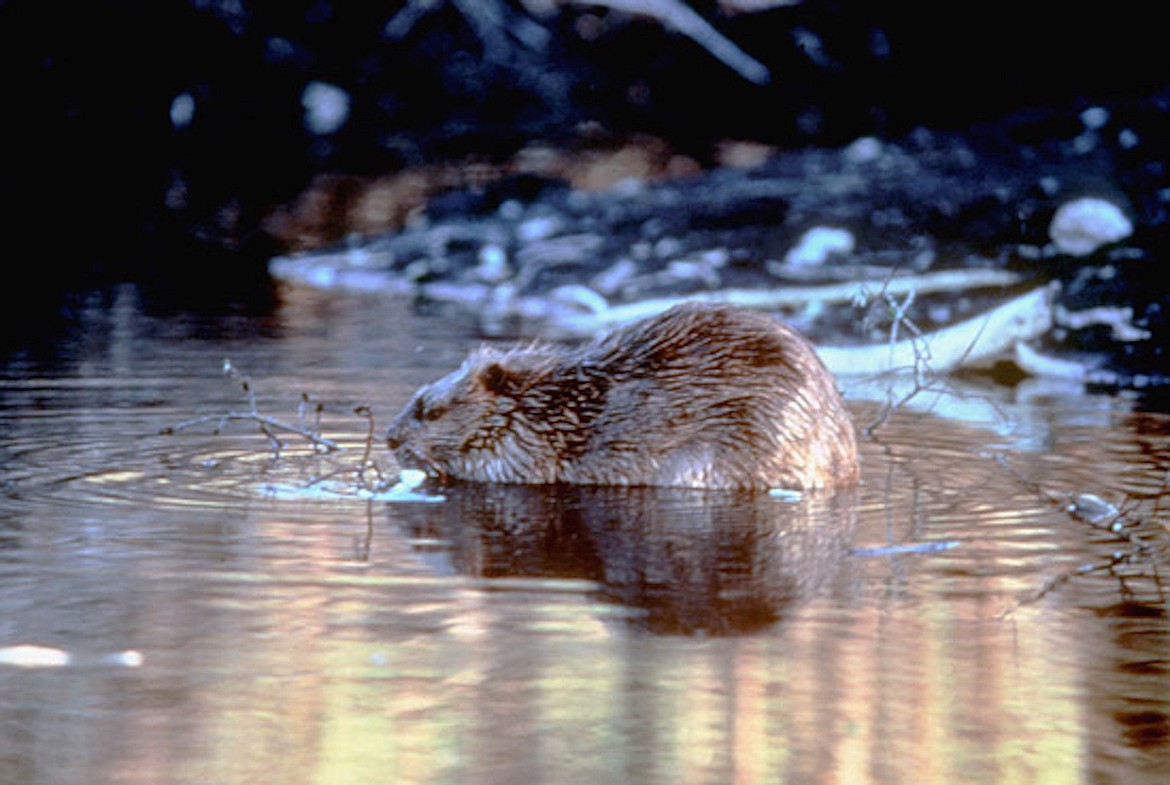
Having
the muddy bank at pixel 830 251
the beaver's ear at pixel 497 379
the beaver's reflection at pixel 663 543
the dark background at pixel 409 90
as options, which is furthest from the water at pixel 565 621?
the dark background at pixel 409 90

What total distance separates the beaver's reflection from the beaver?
0.39 feet

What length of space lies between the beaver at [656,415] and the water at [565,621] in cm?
22

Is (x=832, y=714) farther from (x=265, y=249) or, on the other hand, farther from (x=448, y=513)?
(x=265, y=249)

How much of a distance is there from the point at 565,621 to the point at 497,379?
114 inches

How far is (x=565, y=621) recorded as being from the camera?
4895mm

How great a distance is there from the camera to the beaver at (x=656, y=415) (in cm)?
719

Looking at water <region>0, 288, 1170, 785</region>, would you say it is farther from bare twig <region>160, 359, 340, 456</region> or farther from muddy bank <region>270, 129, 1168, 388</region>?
muddy bank <region>270, 129, 1168, 388</region>

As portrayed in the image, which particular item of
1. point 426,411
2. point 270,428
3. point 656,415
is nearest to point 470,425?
point 426,411

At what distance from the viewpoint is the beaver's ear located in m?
7.67

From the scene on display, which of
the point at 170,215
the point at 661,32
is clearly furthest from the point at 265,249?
the point at 661,32

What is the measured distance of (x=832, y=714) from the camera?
4023mm

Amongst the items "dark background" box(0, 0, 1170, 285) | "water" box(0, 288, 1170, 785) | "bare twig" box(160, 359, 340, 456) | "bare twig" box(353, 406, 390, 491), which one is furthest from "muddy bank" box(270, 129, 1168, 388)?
"bare twig" box(353, 406, 390, 491)

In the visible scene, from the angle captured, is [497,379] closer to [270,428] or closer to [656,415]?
[656,415]

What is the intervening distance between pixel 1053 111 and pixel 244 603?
531 inches
